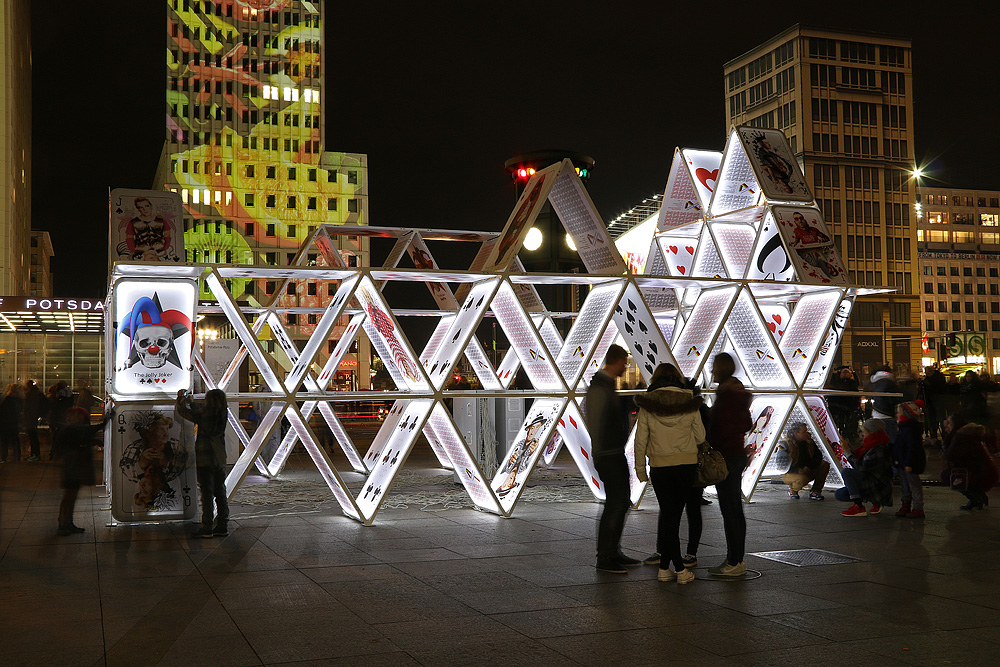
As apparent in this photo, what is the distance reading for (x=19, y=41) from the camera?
166ft

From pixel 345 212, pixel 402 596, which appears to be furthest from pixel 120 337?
pixel 345 212

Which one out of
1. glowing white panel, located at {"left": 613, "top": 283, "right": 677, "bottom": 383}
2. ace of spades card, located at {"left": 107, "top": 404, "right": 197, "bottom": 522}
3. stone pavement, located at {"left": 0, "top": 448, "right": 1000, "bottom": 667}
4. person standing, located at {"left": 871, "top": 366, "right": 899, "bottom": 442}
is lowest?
stone pavement, located at {"left": 0, "top": 448, "right": 1000, "bottom": 667}

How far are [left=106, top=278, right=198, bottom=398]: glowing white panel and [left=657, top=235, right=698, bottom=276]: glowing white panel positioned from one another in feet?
23.0

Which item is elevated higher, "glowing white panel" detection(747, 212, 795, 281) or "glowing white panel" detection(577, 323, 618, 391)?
"glowing white panel" detection(747, 212, 795, 281)

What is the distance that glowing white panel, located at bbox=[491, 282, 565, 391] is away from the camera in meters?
10.6

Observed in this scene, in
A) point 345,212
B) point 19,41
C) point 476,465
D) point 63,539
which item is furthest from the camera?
point 345,212

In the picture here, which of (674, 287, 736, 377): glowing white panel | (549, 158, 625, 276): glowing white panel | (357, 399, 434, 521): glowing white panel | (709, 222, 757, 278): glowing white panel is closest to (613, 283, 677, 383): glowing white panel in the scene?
(549, 158, 625, 276): glowing white panel

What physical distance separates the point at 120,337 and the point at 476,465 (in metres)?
4.15

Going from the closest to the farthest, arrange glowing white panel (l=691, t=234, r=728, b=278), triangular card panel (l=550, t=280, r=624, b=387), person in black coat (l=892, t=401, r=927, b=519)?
person in black coat (l=892, t=401, r=927, b=519) → triangular card panel (l=550, t=280, r=624, b=387) → glowing white panel (l=691, t=234, r=728, b=278)

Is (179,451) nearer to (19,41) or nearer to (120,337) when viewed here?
(120,337)

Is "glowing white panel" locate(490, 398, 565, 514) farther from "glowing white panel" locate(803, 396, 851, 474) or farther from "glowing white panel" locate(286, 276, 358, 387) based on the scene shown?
"glowing white panel" locate(803, 396, 851, 474)

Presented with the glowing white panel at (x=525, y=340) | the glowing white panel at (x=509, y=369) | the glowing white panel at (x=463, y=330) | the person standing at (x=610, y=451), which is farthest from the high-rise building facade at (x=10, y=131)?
the person standing at (x=610, y=451)

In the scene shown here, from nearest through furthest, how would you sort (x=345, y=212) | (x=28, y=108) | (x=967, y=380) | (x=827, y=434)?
(x=827, y=434)
(x=967, y=380)
(x=28, y=108)
(x=345, y=212)

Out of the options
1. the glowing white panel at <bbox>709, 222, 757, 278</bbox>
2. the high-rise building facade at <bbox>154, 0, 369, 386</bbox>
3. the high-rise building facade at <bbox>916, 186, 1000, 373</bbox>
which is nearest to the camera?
the glowing white panel at <bbox>709, 222, 757, 278</bbox>
